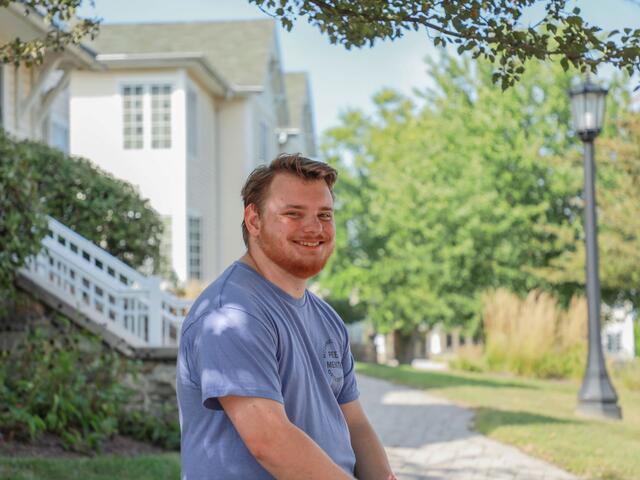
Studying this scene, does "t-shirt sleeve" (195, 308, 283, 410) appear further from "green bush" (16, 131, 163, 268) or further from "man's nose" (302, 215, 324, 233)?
"green bush" (16, 131, 163, 268)

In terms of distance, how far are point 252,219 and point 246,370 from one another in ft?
1.93

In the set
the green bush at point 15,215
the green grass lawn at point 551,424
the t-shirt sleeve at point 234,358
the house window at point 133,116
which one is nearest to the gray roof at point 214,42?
the house window at point 133,116

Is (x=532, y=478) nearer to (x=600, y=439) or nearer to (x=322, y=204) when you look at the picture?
(x=600, y=439)

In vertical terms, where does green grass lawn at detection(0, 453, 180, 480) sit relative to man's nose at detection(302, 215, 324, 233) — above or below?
below

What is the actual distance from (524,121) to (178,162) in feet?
38.2

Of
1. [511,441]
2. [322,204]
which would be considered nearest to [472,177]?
[511,441]

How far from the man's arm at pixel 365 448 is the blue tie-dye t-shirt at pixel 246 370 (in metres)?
0.20

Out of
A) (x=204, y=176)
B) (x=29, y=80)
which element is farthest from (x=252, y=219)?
(x=204, y=176)

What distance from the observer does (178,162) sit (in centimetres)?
2188

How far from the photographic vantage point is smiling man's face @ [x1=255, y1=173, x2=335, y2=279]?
300cm

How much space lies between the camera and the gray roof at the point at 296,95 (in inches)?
1399

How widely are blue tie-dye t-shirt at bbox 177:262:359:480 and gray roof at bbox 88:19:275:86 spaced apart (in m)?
20.9

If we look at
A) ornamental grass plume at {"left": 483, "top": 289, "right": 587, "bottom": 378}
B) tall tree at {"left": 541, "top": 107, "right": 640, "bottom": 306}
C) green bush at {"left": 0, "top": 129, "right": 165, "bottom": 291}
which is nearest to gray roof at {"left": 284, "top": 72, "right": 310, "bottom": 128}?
tall tree at {"left": 541, "top": 107, "right": 640, "bottom": 306}

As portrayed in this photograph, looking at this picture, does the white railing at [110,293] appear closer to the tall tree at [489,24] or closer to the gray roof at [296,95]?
the tall tree at [489,24]
